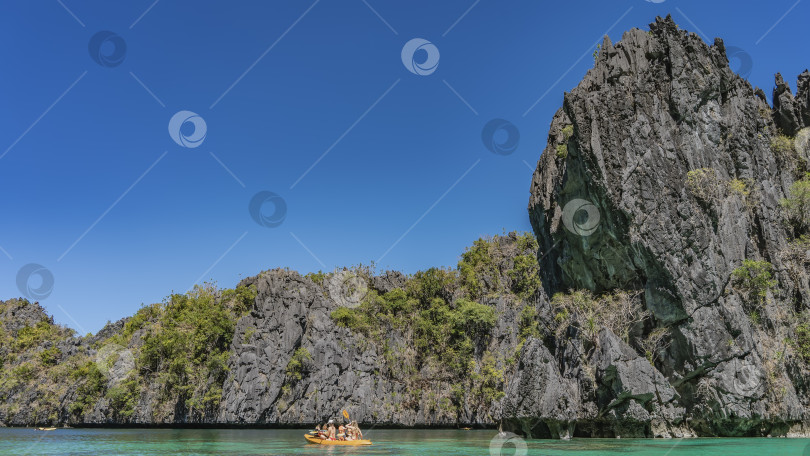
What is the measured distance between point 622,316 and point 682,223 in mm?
6914

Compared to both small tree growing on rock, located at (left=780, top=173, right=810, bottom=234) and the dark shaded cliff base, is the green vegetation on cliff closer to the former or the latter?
the dark shaded cliff base

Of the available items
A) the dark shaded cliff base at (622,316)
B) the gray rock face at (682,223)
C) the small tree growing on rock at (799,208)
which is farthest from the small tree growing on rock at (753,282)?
the small tree growing on rock at (799,208)

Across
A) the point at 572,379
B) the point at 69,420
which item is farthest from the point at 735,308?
the point at 69,420

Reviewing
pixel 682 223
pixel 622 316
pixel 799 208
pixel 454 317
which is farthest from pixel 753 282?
pixel 454 317

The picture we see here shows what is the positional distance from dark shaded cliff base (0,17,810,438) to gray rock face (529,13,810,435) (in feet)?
0.35

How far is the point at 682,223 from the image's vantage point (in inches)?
1231

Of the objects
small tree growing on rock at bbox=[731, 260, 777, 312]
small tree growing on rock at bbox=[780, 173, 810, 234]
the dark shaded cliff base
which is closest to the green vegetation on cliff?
the dark shaded cliff base

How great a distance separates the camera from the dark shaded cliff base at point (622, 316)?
2897 cm

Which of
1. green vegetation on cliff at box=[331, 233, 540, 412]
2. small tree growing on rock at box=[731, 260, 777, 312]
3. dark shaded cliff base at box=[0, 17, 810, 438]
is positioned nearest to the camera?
dark shaded cliff base at box=[0, 17, 810, 438]

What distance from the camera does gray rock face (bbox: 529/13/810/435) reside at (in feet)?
93.6

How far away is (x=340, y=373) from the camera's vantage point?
5478 centimetres

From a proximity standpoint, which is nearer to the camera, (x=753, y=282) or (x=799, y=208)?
(x=753, y=282)

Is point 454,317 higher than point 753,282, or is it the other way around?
point 454,317

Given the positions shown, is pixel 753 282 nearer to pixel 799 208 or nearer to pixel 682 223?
pixel 682 223
